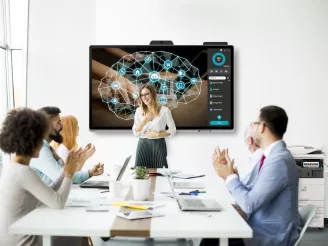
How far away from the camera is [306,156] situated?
4.88m

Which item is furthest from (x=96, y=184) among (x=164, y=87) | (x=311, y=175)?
(x=311, y=175)

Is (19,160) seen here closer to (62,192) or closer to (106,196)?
(62,192)

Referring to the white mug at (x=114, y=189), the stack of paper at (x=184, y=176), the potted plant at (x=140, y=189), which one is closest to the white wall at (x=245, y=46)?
the stack of paper at (x=184, y=176)

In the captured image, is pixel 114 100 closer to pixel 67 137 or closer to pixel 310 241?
pixel 67 137

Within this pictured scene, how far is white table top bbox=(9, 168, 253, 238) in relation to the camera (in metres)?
1.88

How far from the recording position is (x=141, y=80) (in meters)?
5.20

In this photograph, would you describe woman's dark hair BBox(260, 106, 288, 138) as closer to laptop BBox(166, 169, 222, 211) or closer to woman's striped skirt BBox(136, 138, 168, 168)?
laptop BBox(166, 169, 222, 211)

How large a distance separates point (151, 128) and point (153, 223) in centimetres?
318

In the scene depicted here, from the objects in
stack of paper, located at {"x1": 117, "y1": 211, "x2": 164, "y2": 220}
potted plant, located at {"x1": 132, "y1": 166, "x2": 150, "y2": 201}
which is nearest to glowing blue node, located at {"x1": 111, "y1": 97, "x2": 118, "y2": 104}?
potted plant, located at {"x1": 132, "y1": 166, "x2": 150, "y2": 201}

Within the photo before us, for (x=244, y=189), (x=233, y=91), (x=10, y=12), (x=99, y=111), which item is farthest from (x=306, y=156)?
(x=10, y=12)

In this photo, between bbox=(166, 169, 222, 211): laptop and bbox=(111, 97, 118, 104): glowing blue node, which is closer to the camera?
bbox=(166, 169, 222, 211): laptop

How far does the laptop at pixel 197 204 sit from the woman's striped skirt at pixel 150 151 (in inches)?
98.9

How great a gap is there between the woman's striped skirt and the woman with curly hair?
2764mm

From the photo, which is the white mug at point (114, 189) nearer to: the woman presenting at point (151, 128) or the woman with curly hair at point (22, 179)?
the woman with curly hair at point (22, 179)
